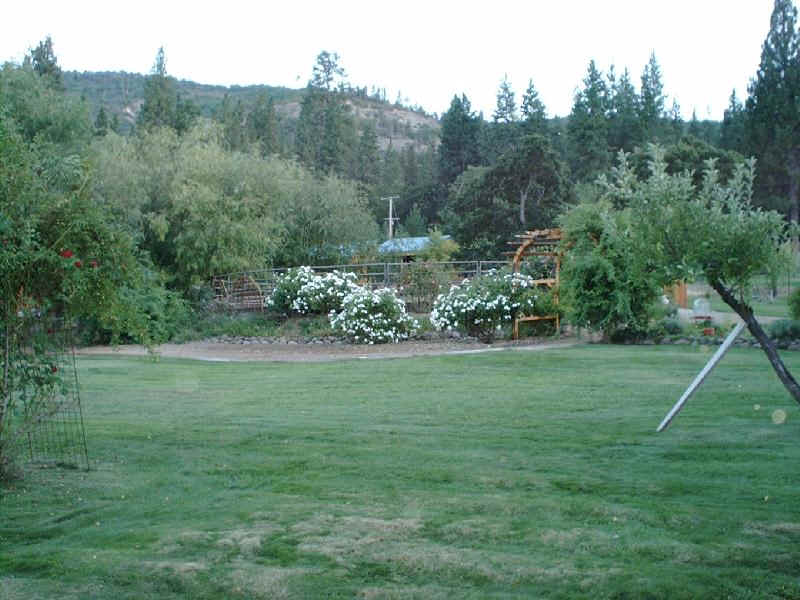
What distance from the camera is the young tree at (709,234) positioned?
6730 millimetres

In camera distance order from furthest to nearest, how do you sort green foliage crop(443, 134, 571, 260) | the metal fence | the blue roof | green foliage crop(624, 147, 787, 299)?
green foliage crop(443, 134, 571, 260)
the blue roof
the metal fence
green foliage crop(624, 147, 787, 299)

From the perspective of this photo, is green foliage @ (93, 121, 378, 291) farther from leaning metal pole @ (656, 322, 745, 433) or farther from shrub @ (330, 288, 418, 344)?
leaning metal pole @ (656, 322, 745, 433)

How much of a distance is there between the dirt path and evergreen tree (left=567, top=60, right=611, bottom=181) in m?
40.0

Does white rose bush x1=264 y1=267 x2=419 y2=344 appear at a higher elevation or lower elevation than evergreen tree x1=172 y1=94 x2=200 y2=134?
lower

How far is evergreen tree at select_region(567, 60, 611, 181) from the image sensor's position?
65.2 meters

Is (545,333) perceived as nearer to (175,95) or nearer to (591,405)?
(591,405)

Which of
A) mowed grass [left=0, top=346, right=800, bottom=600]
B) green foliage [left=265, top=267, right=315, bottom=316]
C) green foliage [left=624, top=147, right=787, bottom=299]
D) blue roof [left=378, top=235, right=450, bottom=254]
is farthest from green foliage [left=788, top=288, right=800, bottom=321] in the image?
blue roof [left=378, top=235, right=450, bottom=254]

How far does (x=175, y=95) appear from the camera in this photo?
2566 inches

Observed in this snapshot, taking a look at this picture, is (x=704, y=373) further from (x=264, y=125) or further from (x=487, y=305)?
(x=264, y=125)

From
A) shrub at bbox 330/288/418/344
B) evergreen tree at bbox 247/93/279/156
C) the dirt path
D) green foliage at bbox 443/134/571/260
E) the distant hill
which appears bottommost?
the dirt path

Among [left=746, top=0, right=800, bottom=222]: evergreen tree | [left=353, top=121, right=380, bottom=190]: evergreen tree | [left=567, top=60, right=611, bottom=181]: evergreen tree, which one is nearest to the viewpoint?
[left=746, top=0, right=800, bottom=222]: evergreen tree

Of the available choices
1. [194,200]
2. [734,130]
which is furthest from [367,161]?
[194,200]

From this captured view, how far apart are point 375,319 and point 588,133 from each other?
1810 inches

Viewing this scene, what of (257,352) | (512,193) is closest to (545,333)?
(257,352)
